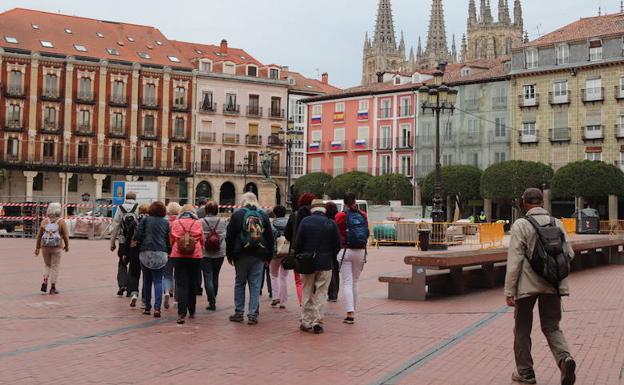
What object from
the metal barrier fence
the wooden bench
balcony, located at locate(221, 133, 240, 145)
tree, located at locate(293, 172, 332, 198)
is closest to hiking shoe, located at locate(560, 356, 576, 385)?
the wooden bench

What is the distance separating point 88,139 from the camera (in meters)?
66.4

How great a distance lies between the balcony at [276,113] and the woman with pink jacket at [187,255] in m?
65.3

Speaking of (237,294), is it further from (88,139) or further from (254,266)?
→ (88,139)

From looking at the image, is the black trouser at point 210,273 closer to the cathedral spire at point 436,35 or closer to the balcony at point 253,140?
the balcony at point 253,140

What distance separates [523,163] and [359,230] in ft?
148

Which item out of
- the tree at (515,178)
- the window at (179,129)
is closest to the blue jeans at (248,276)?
the tree at (515,178)

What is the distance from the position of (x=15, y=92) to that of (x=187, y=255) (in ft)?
189

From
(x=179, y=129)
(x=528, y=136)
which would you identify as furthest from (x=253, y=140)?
(x=528, y=136)

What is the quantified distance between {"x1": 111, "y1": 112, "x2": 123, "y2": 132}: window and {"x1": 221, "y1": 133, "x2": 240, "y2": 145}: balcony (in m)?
9.69

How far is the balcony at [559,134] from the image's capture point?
55938 mm

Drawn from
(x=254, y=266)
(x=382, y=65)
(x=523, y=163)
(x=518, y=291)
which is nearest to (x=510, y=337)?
(x=518, y=291)

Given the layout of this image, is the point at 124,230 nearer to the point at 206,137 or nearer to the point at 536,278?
the point at 536,278

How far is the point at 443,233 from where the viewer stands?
28.9m

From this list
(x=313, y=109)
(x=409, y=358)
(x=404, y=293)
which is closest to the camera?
(x=409, y=358)
